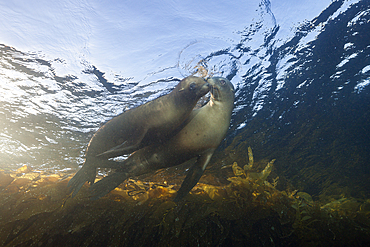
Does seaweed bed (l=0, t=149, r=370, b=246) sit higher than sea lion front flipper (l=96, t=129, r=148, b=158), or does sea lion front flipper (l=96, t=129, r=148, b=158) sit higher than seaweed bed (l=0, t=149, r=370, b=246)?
sea lion front flipper (l=96, t=129, r=148, b=158)

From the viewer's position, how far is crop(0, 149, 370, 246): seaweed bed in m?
2.80

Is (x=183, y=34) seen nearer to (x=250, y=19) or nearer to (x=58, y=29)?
(x=250, y=19)

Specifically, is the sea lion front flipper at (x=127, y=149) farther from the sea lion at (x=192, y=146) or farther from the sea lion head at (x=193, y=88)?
the sea lion head at (x=193, y=88)

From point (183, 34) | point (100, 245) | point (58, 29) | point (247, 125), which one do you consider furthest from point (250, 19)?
point (100, 245)

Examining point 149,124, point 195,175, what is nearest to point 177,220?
point 195,175

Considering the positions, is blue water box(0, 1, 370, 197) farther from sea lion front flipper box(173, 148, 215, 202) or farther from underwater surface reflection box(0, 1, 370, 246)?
sea lion front flipper box(173, 148, 215, 202)

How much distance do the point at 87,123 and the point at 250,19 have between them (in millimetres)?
7184

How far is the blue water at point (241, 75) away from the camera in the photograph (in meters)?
4.60

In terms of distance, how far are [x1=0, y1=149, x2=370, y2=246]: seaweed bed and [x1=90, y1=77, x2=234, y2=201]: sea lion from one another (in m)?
0.42

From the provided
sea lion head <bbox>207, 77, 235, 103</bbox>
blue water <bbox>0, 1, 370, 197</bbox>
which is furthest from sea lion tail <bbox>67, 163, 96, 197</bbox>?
blue water <bbox>0, 1, 370, 197</bbox>

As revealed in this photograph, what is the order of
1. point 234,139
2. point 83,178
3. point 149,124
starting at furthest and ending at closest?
point 234,139
point 83,178
point 149,124

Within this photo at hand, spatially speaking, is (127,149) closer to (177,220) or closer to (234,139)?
(177,220)

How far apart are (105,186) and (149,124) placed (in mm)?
1546

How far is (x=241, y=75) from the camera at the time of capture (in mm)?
5941
